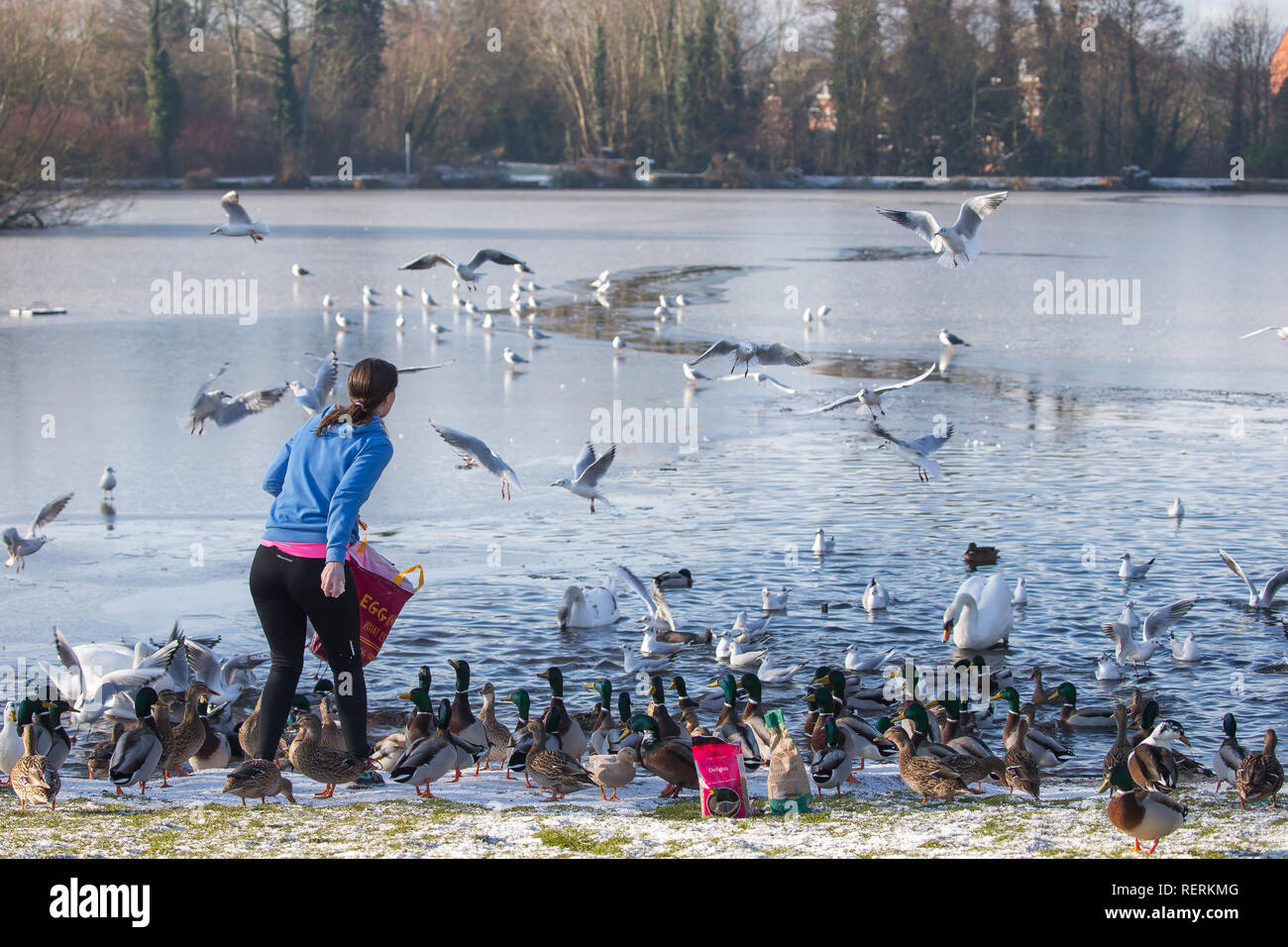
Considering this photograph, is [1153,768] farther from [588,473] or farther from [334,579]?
[588,473]

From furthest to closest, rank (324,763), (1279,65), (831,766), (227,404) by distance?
(1279,65) → (227,404) → (831,766) → (324,763)

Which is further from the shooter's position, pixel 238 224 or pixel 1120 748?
pixel 238 224

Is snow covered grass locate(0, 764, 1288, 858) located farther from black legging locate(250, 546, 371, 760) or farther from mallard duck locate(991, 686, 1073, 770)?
mallard duck locate(991, 686, 1073, 770)

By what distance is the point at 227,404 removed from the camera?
875cm

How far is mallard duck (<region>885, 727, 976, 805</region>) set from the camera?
4586 millimetres

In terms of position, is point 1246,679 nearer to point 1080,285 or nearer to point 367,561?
point 367,561

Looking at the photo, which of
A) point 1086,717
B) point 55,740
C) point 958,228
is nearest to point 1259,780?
point 1086,717

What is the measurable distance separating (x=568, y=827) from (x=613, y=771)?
0.73 metres

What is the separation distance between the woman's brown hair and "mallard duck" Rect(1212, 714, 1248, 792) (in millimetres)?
3168

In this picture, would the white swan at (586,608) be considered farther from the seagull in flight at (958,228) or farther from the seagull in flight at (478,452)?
the seagull in flight at (958,228)

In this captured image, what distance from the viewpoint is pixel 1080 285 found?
20938 millimetres

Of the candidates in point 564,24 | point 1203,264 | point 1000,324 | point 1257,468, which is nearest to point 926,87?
point 564,24

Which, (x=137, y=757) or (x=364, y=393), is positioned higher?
(x=364, y=393)

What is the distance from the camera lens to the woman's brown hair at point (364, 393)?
4.09 metres
